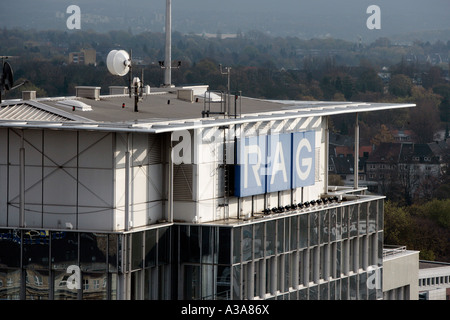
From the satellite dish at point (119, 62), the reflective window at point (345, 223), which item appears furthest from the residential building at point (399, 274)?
the satellite dish at point (119, 62)

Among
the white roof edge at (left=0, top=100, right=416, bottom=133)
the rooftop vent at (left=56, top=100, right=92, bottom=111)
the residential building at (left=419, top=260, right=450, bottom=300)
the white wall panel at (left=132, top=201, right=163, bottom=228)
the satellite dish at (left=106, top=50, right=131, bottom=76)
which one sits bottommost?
the residential building at (left=419, top=260, right=450, bottom=300)

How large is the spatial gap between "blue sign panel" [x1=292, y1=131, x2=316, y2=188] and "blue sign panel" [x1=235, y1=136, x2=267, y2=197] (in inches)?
112

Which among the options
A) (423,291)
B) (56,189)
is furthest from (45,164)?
(423,291)

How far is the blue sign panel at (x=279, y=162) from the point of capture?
51094mm

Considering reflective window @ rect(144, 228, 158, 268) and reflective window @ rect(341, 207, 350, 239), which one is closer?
reflective window @ rect(144, 228, 158, 268)

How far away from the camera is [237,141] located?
4897 cm

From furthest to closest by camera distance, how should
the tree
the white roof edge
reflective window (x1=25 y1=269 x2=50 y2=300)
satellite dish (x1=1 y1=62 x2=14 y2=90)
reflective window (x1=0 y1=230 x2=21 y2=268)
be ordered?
the tree < satellite dish (x1=1 y1=62 x2=14 y2=90) < reflective window (x1=0 y1=230 x2=21 y2=268) < reflective window (x1=25 y1=269 x2=50 y2=300) < the white roof edge

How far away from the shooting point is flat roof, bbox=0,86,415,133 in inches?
1730

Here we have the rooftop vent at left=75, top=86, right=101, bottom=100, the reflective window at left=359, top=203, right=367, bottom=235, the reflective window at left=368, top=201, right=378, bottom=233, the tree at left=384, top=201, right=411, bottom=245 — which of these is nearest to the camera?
the rooftop vent at left=75, top=86, right=101, bottom=100

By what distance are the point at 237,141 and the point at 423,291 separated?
6199 cm

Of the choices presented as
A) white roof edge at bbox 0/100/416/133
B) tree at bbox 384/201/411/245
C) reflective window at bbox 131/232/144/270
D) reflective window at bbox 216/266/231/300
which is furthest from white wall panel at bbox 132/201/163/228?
tree at bbox 384/201/411/245

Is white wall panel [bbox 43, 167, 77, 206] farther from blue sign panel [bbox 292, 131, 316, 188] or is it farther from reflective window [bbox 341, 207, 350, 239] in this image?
reflective window [bbox 341, 207, 350, 239]

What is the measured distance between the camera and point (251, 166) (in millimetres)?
49625

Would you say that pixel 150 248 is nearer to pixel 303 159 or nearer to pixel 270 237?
pixel 270 237
